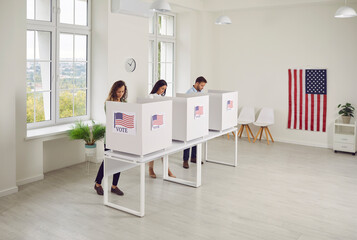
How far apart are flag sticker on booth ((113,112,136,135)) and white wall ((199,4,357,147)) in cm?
534

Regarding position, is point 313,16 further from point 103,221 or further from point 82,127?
point 103,221

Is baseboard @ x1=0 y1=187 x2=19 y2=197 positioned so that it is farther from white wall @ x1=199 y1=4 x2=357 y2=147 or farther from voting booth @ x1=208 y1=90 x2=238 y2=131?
white wall @ x1=199 y1=4 x2=357 y2=147

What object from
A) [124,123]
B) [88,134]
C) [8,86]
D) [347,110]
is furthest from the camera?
[347,110]

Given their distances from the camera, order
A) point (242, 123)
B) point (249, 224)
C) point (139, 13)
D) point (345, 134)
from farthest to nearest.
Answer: point (242, 123) < point (345, 134) < point (139, 13) < point (249, 224)

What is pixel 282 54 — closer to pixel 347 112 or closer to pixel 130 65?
pixel 347 112

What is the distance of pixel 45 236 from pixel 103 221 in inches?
24.5

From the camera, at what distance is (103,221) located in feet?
13.6

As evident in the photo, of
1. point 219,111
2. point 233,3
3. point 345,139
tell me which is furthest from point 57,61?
point 345,139

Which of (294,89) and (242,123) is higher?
(294,89)

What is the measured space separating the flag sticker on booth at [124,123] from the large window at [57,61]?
2229 mm

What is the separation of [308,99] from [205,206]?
4632mm

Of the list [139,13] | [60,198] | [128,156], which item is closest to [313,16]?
[139,13]

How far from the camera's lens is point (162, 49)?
28.1ft

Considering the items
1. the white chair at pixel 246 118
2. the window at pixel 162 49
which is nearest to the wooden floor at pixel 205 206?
the white chair at pixel 246 118
